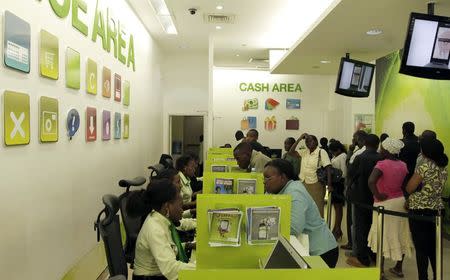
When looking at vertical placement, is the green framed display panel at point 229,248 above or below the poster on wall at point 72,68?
below

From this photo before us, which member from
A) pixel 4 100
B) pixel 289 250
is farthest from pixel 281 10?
pixel 289 250

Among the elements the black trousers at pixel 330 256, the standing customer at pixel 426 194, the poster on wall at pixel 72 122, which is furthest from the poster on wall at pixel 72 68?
the standing customer at pixel 426 194

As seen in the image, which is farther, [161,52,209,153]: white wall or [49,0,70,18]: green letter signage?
[161,52,209,153]: white wall

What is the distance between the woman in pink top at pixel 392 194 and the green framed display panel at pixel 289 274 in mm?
3721

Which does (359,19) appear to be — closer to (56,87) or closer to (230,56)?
(56,87)

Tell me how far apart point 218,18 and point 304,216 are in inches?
228

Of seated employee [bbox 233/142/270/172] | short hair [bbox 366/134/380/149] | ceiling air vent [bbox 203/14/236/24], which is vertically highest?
ceiling air vent [bbox 203/14/236/24]

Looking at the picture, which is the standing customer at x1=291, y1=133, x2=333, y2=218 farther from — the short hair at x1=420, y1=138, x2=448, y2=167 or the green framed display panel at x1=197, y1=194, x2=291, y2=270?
the green framed display panel at x1=197, y1=194, x2=291, y2=270

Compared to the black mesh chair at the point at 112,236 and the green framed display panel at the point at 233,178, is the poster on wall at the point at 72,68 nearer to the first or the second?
the green framed display panel at the point at 233,178

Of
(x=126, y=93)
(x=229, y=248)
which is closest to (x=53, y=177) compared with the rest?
(x=229, y=248)

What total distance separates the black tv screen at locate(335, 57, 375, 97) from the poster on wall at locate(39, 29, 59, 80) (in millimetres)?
4471

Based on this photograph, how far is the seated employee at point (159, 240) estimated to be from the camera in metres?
2.61

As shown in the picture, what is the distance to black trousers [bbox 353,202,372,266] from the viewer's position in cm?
544

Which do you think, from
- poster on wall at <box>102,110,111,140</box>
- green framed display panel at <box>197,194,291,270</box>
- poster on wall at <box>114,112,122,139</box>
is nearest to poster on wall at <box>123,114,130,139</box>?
poster on wall at <box>114,112,122,139</box>
